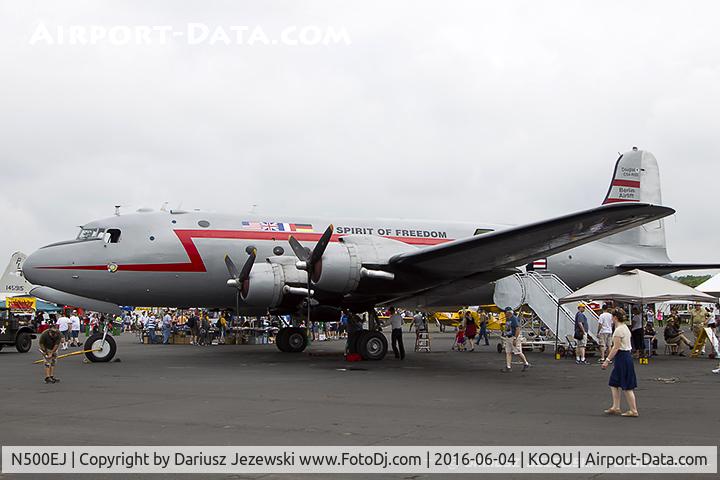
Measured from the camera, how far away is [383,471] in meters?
6.06

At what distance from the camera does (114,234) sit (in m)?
18.3

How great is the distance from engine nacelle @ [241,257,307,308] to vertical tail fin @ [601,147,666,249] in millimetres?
13868

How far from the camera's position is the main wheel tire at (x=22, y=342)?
24.2 m

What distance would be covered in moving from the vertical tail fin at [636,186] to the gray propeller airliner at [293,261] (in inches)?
259

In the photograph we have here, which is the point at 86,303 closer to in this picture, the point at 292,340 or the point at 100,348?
the point at 100,348

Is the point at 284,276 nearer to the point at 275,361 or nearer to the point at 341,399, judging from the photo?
the point at 275,361

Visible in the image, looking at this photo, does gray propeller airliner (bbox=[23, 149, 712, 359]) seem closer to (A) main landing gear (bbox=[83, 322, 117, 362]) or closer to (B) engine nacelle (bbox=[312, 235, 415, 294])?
(B) engine nacelle (bbox=[312, 235, 415, 294])

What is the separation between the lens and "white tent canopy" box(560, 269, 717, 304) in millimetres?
19047

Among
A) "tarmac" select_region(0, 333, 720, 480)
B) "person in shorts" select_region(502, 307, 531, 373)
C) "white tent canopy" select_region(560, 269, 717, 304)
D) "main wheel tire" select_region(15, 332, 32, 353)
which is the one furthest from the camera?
"main wheel tire" select_region(15, 332, 32, 353)

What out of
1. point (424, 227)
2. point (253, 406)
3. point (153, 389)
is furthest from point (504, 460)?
point (424, 227)

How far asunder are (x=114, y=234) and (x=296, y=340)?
6.80 m

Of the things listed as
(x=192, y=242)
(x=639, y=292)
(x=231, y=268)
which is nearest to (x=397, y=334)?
(x=231, y=268)

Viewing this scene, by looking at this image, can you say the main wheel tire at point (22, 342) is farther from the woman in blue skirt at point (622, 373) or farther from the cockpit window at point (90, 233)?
the woman in blue skirt at point (622, 373)

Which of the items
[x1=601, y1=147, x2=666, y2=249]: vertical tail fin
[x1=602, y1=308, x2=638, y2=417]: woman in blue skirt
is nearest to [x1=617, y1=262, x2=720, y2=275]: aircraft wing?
[x1=601, y1=147, x2=666, y2=249]: vertical tail fin
